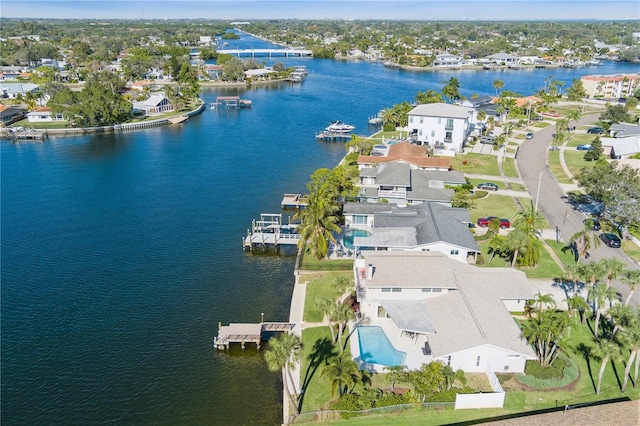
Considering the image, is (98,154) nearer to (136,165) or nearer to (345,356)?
(136,165)

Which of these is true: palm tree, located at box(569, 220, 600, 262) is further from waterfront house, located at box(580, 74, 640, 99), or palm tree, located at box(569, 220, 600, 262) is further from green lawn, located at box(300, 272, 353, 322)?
waterfront house, located at box(580, 74, 640, 99)

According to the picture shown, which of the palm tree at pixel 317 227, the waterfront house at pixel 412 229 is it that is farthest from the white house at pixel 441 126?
the palm tree at pixel 317 227

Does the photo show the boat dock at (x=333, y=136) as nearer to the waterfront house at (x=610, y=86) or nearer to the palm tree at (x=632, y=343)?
the palm tree at (x=632, y=343)

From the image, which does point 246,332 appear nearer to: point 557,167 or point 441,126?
point 441,126

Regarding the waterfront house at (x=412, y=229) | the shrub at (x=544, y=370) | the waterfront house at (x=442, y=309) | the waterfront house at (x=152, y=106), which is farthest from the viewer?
the waterfront house at (x=152, y=106)

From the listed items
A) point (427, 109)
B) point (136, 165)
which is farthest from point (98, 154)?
point (427, 109)

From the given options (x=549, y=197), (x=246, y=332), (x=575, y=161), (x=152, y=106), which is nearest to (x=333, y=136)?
(x=575, y=161)

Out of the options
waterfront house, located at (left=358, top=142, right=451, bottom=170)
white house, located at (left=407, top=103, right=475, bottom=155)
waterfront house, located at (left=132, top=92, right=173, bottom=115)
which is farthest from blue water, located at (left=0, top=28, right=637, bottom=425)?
waterfront house, located at (left=132, top=92, right=173, bottom=115)
